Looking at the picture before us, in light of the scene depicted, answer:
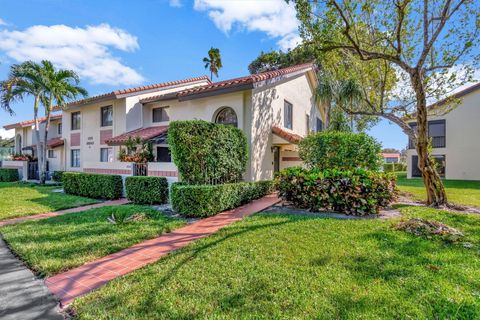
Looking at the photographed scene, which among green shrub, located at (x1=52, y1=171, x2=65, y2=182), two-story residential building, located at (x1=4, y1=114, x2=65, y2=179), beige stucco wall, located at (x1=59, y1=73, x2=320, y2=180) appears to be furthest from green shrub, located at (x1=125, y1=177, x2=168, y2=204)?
two-story residential building, located at (x1=4, y1=114, x2=65, y2=179)

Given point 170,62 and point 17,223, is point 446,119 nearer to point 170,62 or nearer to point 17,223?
point 170,62

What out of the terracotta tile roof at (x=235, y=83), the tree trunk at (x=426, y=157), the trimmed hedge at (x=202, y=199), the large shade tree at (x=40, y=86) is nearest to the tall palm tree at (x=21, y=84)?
the large shade tree at (x=40, y=86)

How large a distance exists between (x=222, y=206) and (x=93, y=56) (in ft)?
47.8

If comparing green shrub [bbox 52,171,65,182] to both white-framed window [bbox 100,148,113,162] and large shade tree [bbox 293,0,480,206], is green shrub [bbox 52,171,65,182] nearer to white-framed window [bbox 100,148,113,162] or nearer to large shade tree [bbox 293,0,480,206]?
white-framed window [bbox 100,148,113,162]

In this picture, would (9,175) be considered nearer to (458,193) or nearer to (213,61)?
(213,61)

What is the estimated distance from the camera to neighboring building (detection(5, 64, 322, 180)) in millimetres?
13617

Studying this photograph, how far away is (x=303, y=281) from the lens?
4.28 meters

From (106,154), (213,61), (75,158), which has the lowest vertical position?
(75,158)

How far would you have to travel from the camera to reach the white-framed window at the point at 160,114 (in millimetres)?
18881

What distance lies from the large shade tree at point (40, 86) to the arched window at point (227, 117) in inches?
541

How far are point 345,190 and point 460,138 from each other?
2594cm

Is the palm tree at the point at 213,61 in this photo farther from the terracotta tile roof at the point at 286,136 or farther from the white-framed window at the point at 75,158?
the terracotta tile roof at the point at 286,136

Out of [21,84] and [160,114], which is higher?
[21,84]

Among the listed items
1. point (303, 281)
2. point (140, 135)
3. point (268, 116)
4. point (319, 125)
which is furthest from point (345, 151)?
point (319, 125)
